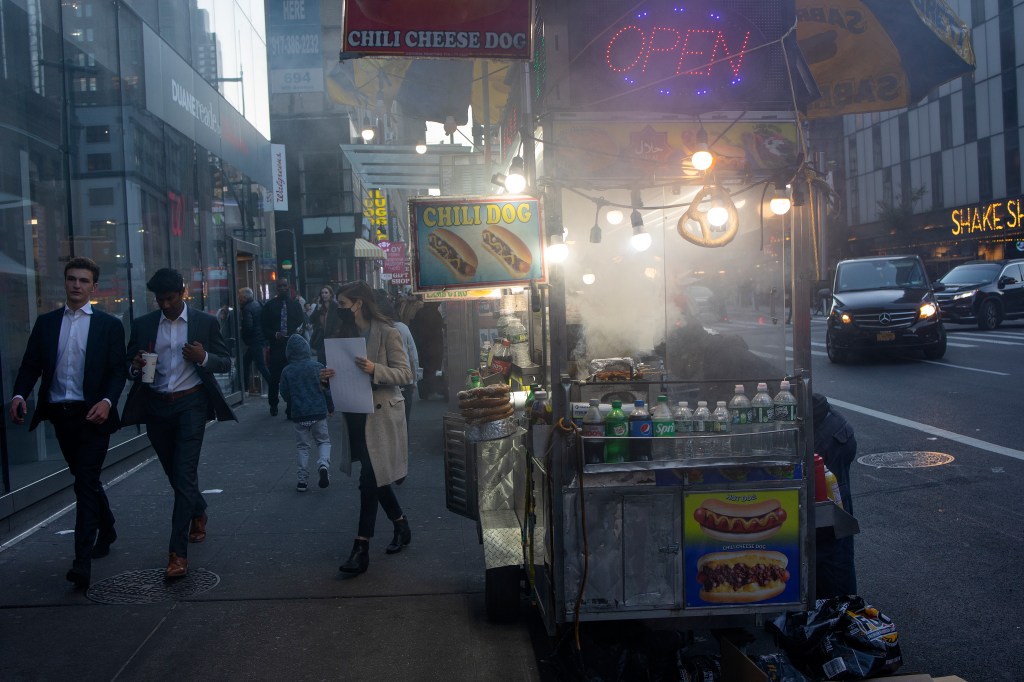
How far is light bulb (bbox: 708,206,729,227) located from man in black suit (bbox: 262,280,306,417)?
30.1ft

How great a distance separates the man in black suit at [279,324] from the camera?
1299cm

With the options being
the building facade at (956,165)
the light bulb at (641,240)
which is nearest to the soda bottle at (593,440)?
the light bulb at (641,240)

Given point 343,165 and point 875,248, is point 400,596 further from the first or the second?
point 875,248

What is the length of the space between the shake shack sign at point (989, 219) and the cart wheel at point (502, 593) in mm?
43115

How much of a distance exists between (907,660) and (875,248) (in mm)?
55024

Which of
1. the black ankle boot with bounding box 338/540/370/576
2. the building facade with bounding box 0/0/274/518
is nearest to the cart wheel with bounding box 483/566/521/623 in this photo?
the black ankle boot with bounding box 338/540/370/576

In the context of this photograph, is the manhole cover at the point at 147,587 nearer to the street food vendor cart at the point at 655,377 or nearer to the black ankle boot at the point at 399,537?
the black ankle boot at the point at 399,537

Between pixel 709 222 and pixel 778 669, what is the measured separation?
2397mm

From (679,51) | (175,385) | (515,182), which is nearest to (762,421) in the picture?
(679,51)

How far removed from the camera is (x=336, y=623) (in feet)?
16.0

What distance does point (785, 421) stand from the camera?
4027 millimetres

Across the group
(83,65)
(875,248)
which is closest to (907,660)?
(83,65)

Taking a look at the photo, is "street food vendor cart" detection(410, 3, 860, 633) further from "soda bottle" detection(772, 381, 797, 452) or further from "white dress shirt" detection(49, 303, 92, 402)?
"white dress shirt" detection(49, 303, 92, 402)

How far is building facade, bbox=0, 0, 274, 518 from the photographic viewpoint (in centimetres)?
749
